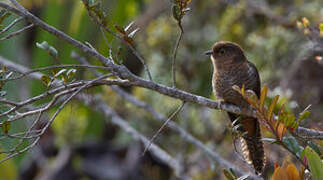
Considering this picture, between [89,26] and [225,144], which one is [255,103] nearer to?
[225,144]

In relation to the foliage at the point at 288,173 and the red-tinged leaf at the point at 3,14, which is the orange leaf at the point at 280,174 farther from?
the red-tinged leaf at the point at 3,14

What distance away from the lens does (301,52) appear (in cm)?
579

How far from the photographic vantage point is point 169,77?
650cm

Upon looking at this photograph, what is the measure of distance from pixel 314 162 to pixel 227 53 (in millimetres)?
2028

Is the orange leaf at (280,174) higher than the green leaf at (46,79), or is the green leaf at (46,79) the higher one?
the green leaf at (46,79)

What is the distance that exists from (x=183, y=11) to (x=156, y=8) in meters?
4.78

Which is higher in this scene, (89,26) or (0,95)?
(0,95)

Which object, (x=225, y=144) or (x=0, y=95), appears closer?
(x=0, y=95)

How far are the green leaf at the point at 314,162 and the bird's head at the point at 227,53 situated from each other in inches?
76.0

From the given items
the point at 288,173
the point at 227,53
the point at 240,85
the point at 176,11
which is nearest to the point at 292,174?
the point at 288,173

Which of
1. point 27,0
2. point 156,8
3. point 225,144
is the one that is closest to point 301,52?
point 225,144

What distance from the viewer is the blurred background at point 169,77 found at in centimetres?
580

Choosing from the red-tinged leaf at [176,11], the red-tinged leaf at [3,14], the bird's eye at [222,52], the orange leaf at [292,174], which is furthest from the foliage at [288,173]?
the bird's eye at [222,52]

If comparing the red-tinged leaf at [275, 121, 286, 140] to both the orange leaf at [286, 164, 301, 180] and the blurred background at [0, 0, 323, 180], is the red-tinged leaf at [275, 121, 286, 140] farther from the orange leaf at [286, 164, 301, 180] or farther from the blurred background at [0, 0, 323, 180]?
the blurred background at [0, 0, 323, 180]
